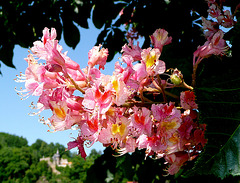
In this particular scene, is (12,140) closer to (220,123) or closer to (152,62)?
(152,62)

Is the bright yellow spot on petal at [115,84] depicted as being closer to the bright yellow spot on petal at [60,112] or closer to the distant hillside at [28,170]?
the bright yellow spot on petal at [60,112]

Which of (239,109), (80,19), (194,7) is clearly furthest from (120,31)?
(239,109)

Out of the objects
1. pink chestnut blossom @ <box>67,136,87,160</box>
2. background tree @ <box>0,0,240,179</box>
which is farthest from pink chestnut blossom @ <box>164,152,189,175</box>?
pink chestnut blossom @ <box>67,136,87,160</box>

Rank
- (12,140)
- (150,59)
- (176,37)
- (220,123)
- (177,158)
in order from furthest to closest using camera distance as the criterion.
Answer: (12,140), (176,37), (177,158), (150,59), (220,123)

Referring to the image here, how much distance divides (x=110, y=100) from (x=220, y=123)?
1.05 feet

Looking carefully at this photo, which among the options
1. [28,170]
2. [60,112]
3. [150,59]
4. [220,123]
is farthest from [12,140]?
[220,123]

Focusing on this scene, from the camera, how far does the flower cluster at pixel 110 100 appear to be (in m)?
0.81

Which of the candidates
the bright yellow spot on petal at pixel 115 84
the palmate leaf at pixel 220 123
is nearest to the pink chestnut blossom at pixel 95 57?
the bright yellow spot on petal at pixel 115 84

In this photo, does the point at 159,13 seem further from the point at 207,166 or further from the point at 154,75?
the point at 207,166

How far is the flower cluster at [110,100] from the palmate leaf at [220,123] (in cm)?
18

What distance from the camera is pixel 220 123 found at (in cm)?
69

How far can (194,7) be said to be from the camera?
2154 millimetres

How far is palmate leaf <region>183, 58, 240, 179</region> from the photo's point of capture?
2.18 feet

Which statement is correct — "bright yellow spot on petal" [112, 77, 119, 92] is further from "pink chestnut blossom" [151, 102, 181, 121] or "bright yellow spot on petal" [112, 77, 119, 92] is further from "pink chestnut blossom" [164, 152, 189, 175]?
"pink chestnut blossom" [164, 152, 189, 175]
